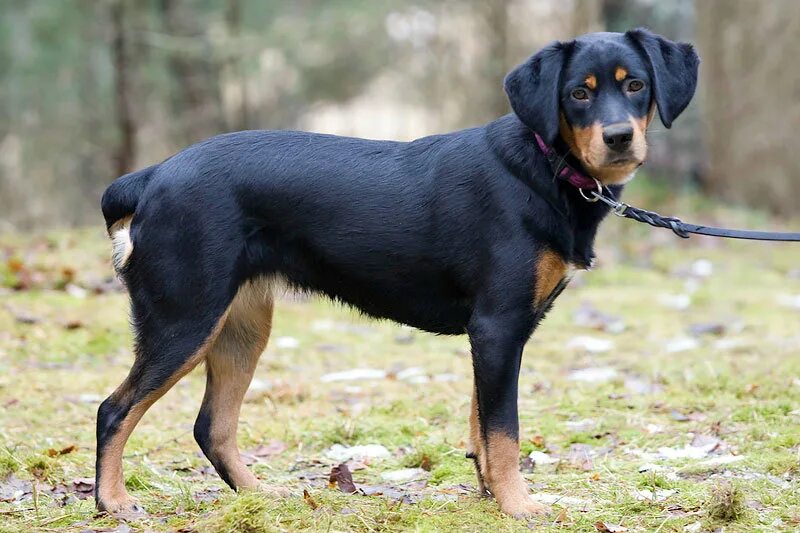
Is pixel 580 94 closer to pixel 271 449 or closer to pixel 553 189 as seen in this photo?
pixel 553 189

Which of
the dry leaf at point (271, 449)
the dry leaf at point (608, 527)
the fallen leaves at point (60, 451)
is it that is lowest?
the dry leaf at point (271, 449)

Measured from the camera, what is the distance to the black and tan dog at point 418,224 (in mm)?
3705

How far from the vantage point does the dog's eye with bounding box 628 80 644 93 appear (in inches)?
148

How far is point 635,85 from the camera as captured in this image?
378 centimetres

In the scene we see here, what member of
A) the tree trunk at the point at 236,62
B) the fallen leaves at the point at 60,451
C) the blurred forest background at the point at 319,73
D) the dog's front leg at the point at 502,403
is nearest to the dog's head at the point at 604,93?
the dog's front leg at the point at 502,403

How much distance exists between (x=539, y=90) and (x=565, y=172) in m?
0.34

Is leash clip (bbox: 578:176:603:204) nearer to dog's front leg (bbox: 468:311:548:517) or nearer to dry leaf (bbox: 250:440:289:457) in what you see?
dog's front leg (bbox: 468:311:548:517)

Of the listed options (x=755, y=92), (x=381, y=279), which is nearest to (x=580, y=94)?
(x=381, y=279)

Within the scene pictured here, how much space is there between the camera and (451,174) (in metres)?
3.95

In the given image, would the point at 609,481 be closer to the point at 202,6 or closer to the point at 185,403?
the point at 185,403

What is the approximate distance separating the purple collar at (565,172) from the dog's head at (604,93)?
4 cm

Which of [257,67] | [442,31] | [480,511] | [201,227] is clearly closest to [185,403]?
[201,227]

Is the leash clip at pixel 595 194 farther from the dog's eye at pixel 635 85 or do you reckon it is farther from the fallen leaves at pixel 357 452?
the fallen leaves at pixel 357 452

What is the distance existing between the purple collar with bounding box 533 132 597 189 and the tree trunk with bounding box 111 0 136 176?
9.65m
